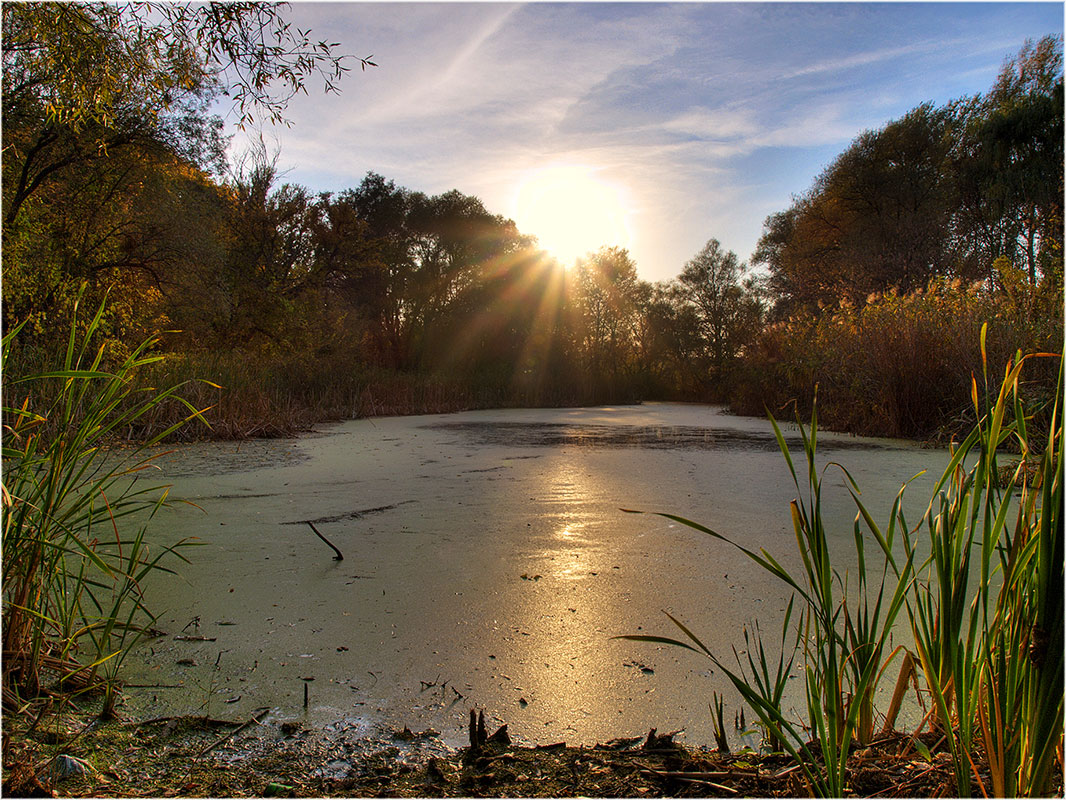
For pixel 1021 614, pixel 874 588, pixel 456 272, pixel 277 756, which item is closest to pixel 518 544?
pixel 874 588

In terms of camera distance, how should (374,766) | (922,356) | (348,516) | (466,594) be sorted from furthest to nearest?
(922,356) < (348,516) < (466,594) < (374,766)

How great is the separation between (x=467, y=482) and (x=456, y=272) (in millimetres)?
13339

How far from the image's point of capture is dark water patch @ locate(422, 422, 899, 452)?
198 inches

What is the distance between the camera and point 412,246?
53.6 feet

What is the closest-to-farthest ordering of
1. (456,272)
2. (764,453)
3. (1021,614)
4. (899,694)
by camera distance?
1. (1021,614)
2. (899,694)
3. (764,453)
4. (456,272)

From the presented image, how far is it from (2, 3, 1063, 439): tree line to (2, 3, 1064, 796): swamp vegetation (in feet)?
0.16

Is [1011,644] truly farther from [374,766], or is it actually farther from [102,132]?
[102,132]

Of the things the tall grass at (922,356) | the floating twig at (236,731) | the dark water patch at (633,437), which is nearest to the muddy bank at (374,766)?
the floating twig at (236,731)

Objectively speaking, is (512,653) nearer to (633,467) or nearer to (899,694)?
(899,694)

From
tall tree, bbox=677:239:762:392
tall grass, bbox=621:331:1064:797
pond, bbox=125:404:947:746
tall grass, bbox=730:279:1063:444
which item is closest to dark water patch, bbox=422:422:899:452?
tall grass, bbox=730:279:1063:444

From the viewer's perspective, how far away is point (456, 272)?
1606 centimetres

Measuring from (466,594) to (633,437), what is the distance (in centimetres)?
450

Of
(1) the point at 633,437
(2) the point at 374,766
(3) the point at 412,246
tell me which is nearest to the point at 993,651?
(2) the point at 374,766

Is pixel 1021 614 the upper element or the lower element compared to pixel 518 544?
upper
